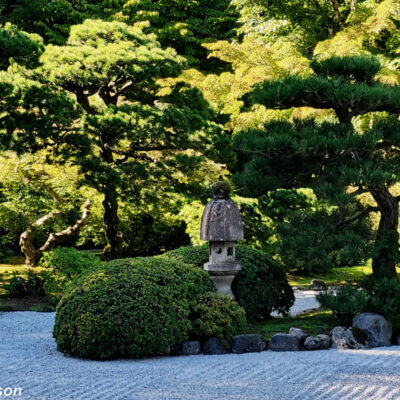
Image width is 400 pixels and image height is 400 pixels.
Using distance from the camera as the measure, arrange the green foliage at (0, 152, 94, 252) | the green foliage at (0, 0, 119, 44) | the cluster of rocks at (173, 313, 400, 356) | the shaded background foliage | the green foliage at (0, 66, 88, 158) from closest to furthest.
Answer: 1. the cluster of rocks at (173, 313, 400, 356)
2. the shaded background foliage
3. the green foliage at (0, 66, 88, 158)
4. the green foliage at (0, 152, 94, 252)
5. the green foliage at (0, 0, 119, 44)

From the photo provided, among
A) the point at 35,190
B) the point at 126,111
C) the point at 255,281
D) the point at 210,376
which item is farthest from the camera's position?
the point at 35,190

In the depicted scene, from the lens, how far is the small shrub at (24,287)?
9.62m

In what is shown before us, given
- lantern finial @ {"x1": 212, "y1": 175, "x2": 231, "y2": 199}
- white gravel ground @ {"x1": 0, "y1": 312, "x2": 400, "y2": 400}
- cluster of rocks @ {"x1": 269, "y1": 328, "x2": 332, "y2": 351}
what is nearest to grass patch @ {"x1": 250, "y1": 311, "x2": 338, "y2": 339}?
cluster of rocks @ {"x1": 269, "y1": 328, "x2": 332, "y2": 351}

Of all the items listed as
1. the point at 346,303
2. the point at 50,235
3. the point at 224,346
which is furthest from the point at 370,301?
the point at 50,235

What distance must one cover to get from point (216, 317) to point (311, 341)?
1048 mm

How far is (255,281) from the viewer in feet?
22.5

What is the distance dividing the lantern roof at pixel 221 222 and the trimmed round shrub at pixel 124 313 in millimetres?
806

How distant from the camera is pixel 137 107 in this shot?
31.1 ft

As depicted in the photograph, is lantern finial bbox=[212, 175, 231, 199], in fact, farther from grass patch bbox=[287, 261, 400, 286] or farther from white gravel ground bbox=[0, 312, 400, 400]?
grass patch bbox=[287, 261, 400, 286]

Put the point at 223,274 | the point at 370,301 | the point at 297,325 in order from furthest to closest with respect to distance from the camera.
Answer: the point at 297,325 < the point at 223,274 < the point at 370,301

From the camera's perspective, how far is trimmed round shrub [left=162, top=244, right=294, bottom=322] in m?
6.81

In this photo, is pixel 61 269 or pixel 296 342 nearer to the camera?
pixel 296 342

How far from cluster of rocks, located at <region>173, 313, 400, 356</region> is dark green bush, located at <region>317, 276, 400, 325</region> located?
0.09 m

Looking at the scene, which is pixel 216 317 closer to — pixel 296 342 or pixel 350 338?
pixel 296 342
